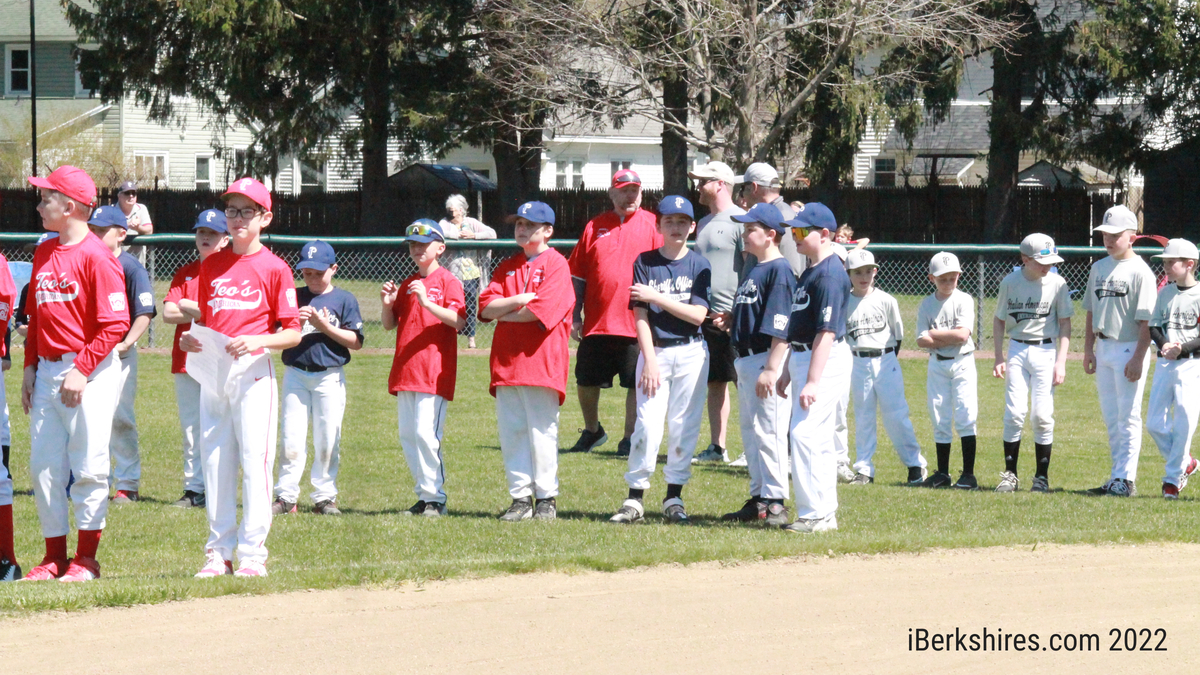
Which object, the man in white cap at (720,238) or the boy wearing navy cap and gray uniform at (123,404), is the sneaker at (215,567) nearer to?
the boy wearing navy cap and gray uniform at (123,404)

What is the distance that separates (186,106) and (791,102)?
54.8ft

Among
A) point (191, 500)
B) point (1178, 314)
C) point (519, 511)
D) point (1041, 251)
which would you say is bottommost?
point (191, 500)

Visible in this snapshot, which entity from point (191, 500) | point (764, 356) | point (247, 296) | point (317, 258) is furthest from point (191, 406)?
point (764, 356)

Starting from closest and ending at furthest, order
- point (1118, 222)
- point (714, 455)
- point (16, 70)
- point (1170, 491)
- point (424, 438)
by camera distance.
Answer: point (424, 438) → point (1170, 491) → point (1118, 222) → point (714, 455) → point (16, 70)

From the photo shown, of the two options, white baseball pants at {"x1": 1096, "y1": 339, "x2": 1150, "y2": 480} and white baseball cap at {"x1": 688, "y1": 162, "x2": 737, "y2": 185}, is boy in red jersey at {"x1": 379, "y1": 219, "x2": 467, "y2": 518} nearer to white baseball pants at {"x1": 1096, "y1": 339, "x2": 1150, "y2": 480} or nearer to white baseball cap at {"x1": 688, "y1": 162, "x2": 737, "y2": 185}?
white baseball cap at {"x1": 688, "y1": 162, "x2": 737, "y2": 185}

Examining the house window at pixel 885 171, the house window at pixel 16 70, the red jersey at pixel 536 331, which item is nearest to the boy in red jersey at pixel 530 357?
the red jersey at pixel 536 331

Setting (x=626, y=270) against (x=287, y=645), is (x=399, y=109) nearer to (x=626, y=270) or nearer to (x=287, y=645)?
(x=626, y=270)

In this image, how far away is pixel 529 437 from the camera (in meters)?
7.69

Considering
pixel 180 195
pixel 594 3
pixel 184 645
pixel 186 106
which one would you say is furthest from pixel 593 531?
pixel 180 195

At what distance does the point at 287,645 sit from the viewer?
16.7 feet

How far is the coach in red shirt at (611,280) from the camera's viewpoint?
29.8ft

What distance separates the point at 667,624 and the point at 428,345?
3.01m

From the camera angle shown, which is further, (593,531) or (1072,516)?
(1072,516)

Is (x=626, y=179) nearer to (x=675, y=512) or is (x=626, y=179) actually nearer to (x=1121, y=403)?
(x=675, y=512)
